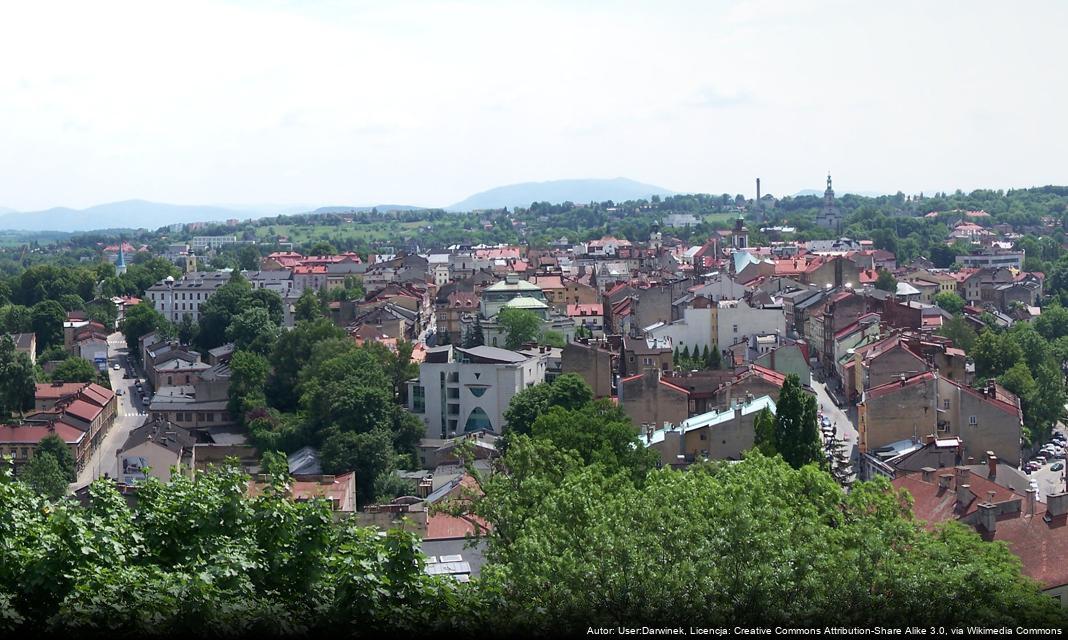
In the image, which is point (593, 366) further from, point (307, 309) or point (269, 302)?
point (269, 302)

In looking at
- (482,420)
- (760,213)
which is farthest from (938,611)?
(760,213)

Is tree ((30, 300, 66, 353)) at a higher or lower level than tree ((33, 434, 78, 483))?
higher

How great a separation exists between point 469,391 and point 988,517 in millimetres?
19889

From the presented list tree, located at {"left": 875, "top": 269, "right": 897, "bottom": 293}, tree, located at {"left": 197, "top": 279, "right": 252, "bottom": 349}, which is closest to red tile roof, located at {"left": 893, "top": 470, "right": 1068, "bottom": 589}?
tree, located at {"left": 875, "top": 269, "right": 897, "bottom": 293}

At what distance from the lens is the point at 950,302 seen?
61.7m

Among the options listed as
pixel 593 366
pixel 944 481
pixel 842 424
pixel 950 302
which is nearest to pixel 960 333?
pixel 842 424

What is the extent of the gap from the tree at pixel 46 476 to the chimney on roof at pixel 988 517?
20.1 metres

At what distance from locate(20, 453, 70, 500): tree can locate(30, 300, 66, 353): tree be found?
26452 millimetres

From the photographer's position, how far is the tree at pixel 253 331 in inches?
2076

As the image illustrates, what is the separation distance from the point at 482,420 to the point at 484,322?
1121 cm

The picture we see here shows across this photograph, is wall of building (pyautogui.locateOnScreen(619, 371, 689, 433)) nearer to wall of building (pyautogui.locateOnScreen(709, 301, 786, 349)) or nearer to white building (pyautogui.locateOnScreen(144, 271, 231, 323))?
wall of building (pyautogui.locateOnScreen(709, 301, 786, 349))

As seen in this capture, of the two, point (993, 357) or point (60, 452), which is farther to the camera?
point (993, 357)

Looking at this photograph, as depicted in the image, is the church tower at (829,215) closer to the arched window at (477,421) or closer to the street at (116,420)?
the street at (116,420)

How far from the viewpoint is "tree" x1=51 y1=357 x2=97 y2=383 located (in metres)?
50.4
